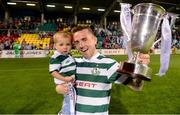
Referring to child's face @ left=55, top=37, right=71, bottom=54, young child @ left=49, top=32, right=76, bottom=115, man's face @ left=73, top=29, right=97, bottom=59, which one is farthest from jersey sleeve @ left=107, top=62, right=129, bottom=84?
child's face @ left=55, top=37, right=71, bottom=54

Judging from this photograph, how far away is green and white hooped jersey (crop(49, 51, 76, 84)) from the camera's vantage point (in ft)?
11.4

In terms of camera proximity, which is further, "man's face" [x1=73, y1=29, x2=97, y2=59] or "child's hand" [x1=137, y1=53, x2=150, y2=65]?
"man's face" [x1=73, y1=29, x2=97, y2=59]

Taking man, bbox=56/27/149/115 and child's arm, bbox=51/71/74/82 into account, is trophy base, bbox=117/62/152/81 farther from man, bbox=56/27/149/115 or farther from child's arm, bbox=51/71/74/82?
child's arm, bbox=51/71/74/82

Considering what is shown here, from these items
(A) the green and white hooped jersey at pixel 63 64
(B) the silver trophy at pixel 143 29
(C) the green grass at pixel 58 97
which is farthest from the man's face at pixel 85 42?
(C) the green grass at pixel 58 97

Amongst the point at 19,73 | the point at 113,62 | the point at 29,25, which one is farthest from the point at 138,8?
the point at 29,25

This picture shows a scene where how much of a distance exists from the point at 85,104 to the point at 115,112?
510 cm

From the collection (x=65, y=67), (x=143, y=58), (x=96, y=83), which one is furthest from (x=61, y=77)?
(x=143, y=58)

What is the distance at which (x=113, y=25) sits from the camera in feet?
137

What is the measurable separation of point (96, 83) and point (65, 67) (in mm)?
510

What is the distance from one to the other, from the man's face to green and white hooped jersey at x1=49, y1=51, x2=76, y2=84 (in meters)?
0.25

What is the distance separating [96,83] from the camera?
3.28 meters

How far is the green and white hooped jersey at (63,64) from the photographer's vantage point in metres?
3.47

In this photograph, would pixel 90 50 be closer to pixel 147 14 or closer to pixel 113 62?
pixel 113 62

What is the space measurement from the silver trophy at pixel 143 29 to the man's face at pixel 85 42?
52 cm
